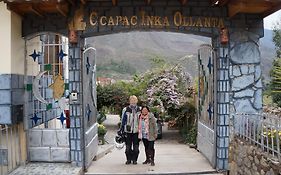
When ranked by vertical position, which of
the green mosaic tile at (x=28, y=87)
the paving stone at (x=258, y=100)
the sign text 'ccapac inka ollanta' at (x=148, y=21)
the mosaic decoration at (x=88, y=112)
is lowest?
the mosaic decoration at (x=88, y=112)

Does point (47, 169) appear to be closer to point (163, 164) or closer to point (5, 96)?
point (5, 96)

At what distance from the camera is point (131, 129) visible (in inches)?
359

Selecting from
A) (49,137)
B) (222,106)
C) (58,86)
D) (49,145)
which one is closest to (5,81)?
(58,86)

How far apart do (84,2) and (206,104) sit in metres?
3.94

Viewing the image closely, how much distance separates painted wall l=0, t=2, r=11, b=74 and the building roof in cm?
17

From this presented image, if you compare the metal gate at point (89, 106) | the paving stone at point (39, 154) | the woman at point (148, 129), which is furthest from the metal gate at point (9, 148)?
the woman at point (148, 129)

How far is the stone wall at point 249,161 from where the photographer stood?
513 centimetres

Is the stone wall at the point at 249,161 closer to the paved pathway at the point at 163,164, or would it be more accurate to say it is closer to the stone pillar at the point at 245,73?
the paved pathway at the point at 163,164

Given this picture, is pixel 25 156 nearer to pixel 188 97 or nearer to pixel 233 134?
pixel 233 134

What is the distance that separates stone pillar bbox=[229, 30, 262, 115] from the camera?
859 cm

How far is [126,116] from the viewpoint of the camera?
919 cm

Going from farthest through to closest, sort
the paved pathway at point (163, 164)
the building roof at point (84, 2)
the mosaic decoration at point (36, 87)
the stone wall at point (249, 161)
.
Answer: the mosaic decoration at point (36, 87), the paved pathway at point (163, 164), the building roof at point (84, 2), the stone wall at point (249, 161)

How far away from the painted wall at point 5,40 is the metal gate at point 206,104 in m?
4.37

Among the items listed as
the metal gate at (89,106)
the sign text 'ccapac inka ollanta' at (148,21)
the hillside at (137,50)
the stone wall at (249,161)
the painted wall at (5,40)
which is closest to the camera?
the stone wall at (249,161)
